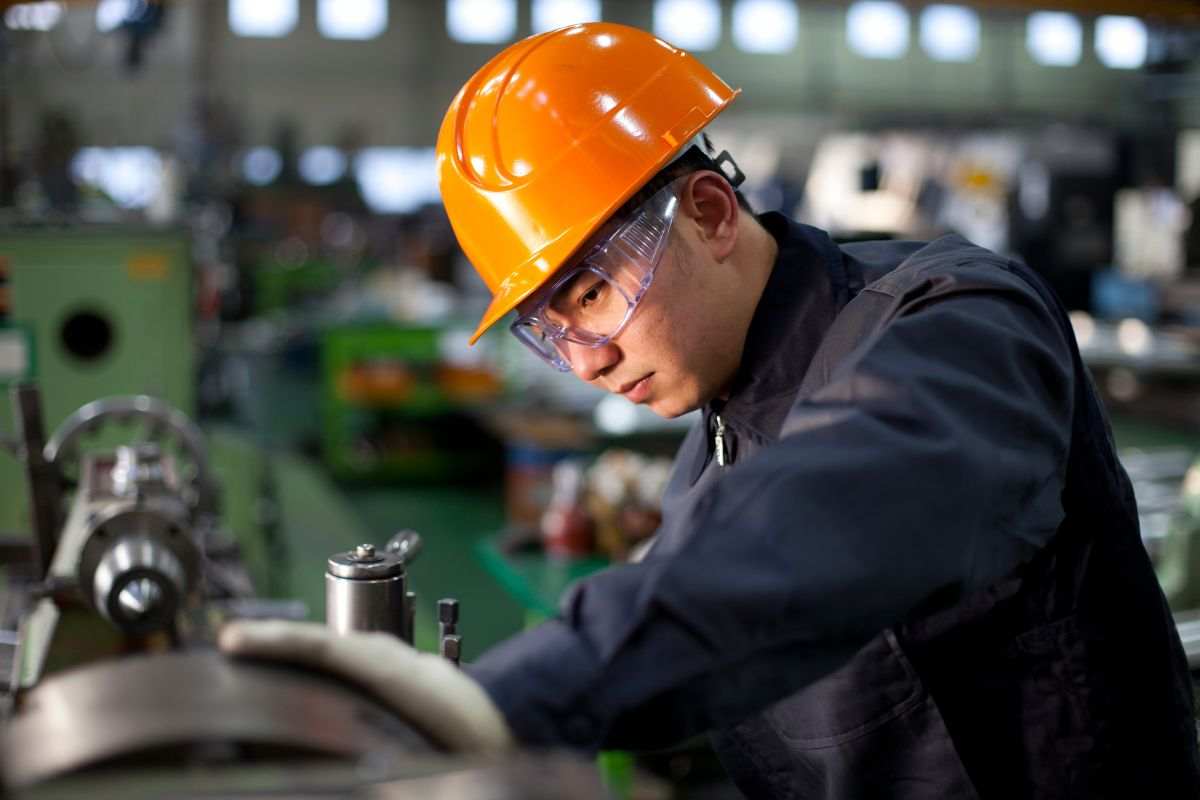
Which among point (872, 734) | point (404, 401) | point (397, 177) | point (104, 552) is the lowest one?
point (397, 177)

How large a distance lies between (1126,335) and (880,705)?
5470mm

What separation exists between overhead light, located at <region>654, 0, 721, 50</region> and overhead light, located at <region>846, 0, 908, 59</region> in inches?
67.1

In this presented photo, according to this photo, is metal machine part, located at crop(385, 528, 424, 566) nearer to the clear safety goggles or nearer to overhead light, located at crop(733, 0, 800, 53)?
the clear safety goggles

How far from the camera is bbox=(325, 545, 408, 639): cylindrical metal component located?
0.97 metres

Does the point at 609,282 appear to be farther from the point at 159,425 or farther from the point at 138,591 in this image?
the point at 159,425

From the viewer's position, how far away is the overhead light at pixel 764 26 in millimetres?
13602

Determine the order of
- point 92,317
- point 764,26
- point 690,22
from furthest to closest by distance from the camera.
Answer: point 764,26, point 690,22, point 92,317

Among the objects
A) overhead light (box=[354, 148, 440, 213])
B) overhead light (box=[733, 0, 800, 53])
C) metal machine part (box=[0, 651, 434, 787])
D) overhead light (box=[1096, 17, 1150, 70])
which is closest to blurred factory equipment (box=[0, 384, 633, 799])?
metal machine part (box=[0, 651, 434, 787])

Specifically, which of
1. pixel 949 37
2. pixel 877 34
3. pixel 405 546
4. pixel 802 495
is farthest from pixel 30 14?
pixel 949 37

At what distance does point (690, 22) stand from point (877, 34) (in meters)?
2.40

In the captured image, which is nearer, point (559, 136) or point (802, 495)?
point (802, 495)

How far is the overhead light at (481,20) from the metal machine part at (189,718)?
13055 mm

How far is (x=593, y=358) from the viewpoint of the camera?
1.04 metres

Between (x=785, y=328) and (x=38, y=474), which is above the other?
(x=785, y=328)
